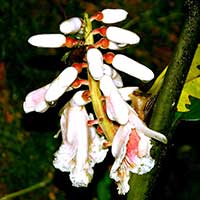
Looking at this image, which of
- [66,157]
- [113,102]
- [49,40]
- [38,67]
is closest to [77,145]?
[66,157]

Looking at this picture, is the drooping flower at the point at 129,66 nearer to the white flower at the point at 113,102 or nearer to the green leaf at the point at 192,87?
the white flower at the point at 113,102

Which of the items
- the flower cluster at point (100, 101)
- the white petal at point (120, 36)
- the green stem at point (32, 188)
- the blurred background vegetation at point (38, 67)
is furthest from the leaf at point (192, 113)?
the green stem at point (32, 188)

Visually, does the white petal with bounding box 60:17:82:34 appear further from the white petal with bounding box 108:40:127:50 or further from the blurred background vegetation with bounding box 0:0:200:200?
the blurred background vegetation with bounding box 0:0:200:200

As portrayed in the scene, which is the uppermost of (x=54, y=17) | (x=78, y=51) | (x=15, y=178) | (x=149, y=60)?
(x=78, y=51)

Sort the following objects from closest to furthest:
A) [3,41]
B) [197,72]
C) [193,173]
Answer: [197,72]
[3,41]
[193,173]

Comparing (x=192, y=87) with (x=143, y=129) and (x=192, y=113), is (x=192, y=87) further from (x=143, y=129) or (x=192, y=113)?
(x=143, y=129)

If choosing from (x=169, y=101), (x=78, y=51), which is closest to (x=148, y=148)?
(x=169, y=101)

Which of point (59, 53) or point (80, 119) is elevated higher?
point (80, 119)

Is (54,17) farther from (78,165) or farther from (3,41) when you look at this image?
(78,165)
